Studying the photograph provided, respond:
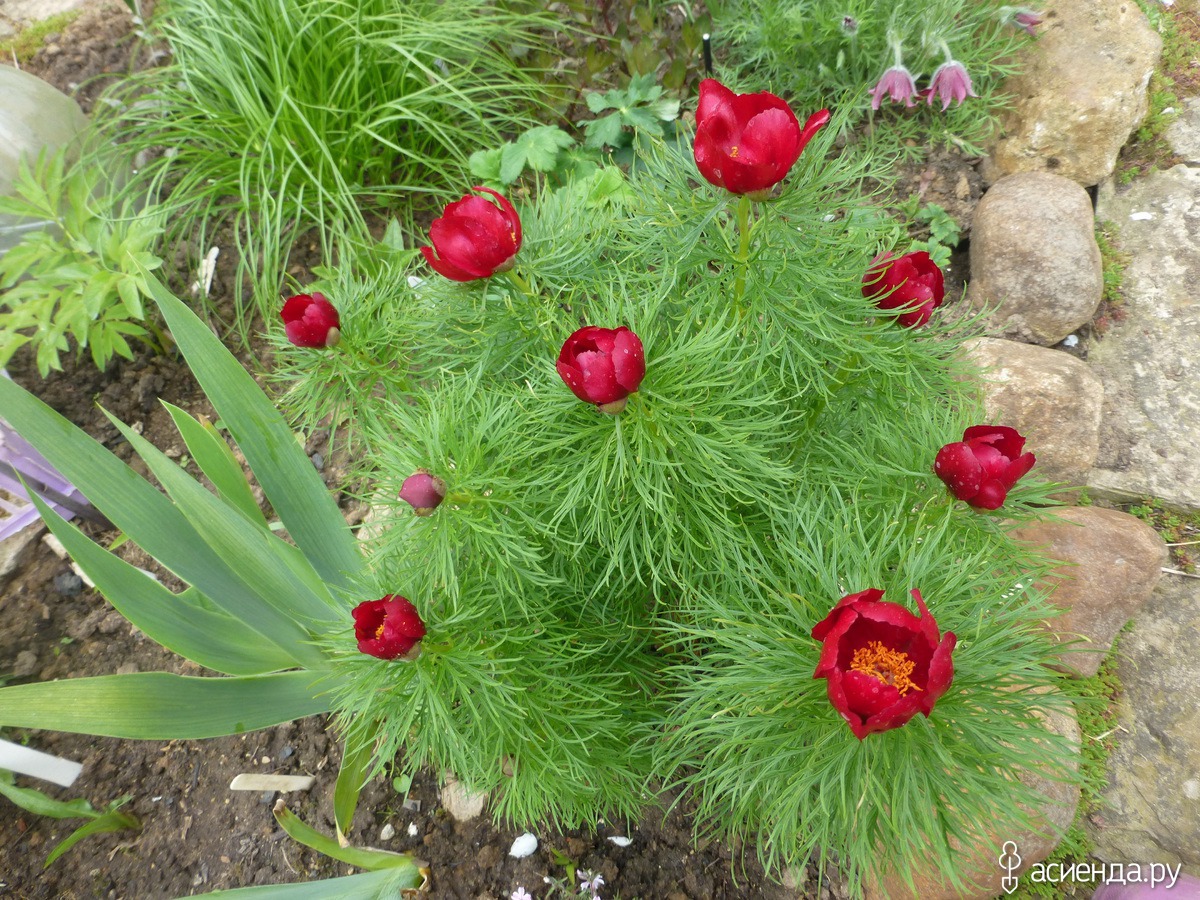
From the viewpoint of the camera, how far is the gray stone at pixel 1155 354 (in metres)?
1.79

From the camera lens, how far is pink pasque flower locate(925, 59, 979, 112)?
6.51 ft

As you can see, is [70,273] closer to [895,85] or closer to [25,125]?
[25,125]

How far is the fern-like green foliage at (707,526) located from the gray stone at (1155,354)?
0.87 metres

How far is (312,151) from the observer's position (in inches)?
85.7

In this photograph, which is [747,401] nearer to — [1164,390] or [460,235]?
[460,235]

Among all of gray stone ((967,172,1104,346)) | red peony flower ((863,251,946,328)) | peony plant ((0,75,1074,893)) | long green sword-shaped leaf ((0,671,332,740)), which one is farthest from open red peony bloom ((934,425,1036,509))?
gray stone ((967,172,1104,346))

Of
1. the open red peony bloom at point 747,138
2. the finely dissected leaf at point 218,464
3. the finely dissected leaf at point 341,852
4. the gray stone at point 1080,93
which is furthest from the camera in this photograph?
the gray stone at point 1080,93

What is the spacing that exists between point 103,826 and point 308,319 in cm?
111

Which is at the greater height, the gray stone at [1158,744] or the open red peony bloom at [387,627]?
the open red peony bloom at [387,627]

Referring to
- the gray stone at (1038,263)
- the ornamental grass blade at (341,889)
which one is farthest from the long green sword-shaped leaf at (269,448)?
the gray stone at (1038,263)

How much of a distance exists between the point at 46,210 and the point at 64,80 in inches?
56.8

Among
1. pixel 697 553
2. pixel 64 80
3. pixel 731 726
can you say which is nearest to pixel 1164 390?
pixel 697 553

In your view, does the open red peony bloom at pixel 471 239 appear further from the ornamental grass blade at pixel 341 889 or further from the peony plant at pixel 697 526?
the ornamental grass blade at pixel 341 889

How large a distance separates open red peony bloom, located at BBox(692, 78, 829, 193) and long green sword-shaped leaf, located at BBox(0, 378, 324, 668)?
3.41 feet
